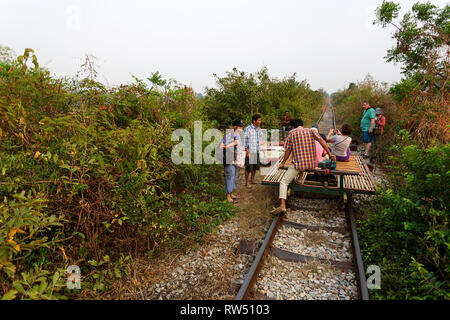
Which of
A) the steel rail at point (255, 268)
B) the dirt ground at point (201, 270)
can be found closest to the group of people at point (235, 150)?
the dirt ground at point (201, 270)

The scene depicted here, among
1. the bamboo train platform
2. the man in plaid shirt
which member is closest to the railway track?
the bamboo train platform

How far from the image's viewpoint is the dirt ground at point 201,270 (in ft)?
9.29

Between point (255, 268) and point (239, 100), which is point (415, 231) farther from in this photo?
point (239, 100)

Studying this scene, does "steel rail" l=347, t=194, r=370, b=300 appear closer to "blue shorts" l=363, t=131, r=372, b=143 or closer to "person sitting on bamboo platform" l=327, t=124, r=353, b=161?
"person sitting on bamboo platform" l=327, t=124, r=353, b=161

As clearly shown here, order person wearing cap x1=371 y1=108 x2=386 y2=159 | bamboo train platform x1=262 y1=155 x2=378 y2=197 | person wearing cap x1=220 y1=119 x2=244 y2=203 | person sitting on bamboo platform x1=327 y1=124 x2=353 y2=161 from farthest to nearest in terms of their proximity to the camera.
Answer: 1. person wearing cap x1=371 y1=108 x2=386 y2=159
2. person sitting on bamboo platform x1=327 y1=124 x2=353 y2=161
3. person wearing cap x1=220 y1=119 x2=244 y2=203
4. bamboo train platform x1=262 y1=155 x2=378 y2=197

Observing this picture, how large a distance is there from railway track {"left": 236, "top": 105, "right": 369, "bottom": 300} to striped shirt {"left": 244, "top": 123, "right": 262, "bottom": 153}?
204 centimetres

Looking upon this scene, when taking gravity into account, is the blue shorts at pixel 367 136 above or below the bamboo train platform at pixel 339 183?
above

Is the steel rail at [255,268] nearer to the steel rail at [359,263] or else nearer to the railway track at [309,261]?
the railway track at [309,261]

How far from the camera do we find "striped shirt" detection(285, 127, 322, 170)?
4289mm

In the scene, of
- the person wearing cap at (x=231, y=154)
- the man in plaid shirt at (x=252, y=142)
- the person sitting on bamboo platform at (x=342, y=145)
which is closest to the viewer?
the person wearing cap at (x=231, y=154)

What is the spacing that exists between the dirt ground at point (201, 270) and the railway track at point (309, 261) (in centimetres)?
24

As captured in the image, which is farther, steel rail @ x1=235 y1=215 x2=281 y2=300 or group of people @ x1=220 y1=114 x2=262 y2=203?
group of people @ x1=220 y1=114 x2=262 y2=203

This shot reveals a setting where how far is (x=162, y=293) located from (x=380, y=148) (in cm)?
863
